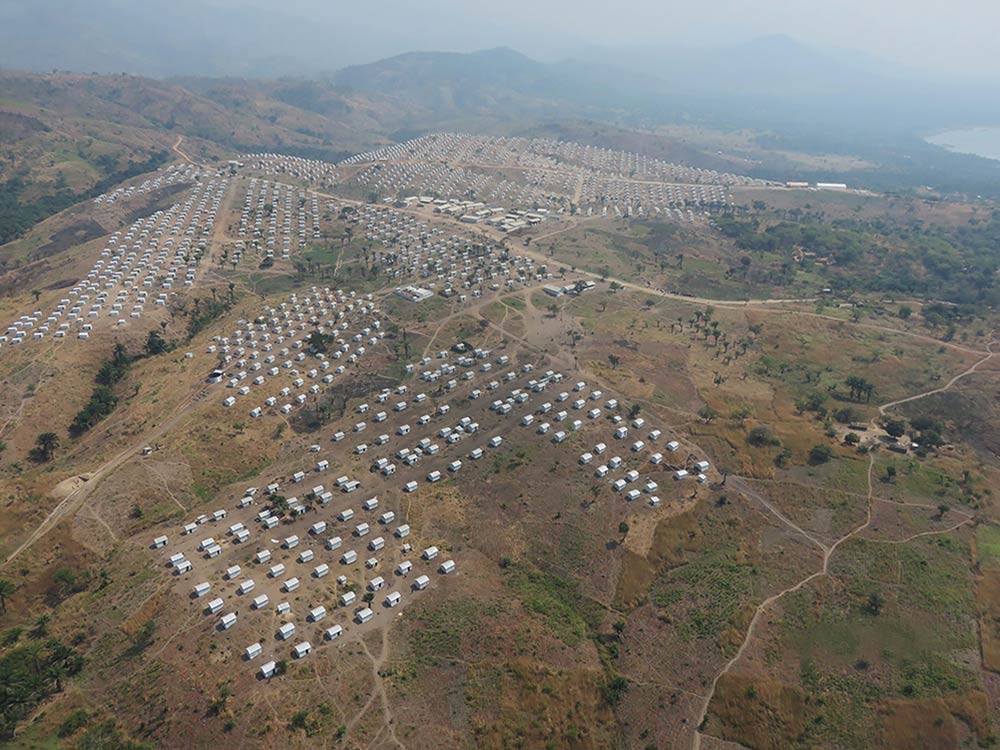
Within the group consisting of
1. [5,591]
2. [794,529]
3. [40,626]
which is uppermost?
[5,591]

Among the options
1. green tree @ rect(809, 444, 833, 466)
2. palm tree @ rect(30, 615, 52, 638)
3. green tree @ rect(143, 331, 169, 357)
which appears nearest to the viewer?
palm tree @ rect(30, 615, 52, 638)

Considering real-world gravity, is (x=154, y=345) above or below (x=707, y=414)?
above

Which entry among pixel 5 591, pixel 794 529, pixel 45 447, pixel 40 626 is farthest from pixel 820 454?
pixel 45 447

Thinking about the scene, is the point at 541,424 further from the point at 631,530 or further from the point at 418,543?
the point at 418,543

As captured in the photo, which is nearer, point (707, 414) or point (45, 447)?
point (45, 447)

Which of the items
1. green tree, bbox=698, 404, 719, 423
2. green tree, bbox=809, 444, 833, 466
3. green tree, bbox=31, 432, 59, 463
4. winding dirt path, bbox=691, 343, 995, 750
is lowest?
winding dirt path, bbox=691, 343, 995, 750

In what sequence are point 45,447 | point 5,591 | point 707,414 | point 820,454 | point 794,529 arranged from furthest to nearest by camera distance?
point 707,414 → point 820,454 → point 45,447 → point 794,529 → point 5,591

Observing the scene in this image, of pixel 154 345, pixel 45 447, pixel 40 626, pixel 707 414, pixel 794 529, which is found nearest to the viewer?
pixel 40 626

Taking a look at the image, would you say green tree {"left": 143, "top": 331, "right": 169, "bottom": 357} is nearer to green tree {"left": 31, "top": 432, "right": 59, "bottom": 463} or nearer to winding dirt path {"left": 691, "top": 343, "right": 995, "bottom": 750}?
green tree {"left": 31, "top": 432, "right": 59, "bottom": 463}

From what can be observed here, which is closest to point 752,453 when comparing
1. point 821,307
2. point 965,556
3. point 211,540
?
point 965,556

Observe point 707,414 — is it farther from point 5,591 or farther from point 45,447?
point 45,447

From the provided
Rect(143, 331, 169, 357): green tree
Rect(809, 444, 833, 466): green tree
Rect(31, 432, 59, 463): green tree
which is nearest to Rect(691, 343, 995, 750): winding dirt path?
Rect(809, 444, 833, 466): green tree
